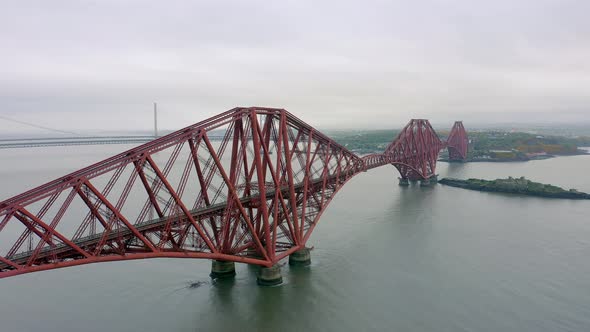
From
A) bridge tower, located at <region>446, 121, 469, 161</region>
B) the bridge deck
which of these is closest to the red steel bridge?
the bridge deck

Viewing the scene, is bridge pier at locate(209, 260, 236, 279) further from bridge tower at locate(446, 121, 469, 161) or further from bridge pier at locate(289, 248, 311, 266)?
bridge tower at locate(446, 121, 469, 161)

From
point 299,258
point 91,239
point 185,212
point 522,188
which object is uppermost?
point 185,212

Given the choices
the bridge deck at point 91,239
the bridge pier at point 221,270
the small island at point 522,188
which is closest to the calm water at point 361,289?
the bridge pier at point 221,270

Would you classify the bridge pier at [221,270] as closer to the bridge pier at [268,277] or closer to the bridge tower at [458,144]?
the bridge pier at [268,277]

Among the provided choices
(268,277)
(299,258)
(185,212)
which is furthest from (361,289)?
(185,212)

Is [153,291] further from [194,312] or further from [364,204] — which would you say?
[364,204]

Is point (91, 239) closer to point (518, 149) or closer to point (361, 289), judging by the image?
point (361, 289)

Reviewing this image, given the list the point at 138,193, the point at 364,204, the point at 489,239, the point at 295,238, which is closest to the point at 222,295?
the point at 295,238
